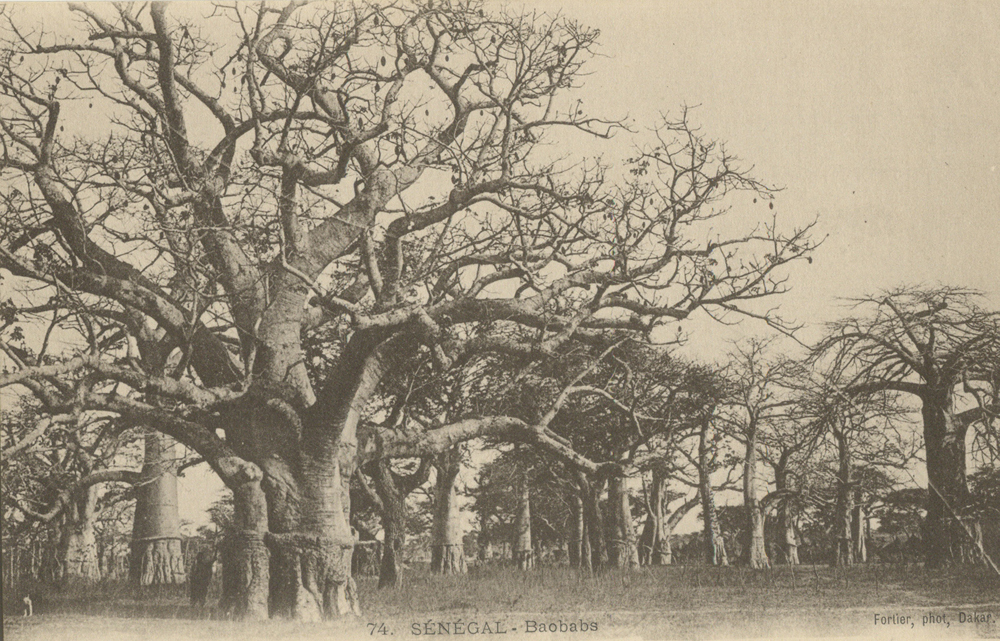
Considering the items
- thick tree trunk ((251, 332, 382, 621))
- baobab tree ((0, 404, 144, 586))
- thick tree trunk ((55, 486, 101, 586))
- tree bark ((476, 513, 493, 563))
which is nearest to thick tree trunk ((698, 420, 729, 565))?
thick tree trunk ((251, 332, 382, 621))

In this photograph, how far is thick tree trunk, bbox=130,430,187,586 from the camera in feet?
44.3

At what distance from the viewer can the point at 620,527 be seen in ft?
58.7

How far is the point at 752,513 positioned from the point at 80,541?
13.5 metres

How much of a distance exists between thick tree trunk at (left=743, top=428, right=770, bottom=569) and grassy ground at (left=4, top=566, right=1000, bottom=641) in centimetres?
669

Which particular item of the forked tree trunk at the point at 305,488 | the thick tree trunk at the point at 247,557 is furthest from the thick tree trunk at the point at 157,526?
the forked tree trunk at the point at 305,488

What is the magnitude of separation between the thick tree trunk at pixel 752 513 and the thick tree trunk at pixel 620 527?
2.83 m

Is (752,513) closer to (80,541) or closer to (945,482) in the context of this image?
(945,482)

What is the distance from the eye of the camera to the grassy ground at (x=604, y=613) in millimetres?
8812

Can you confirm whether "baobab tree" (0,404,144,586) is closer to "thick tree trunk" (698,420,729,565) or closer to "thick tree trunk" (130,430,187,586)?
"thick tree trunk" (130,430,187,586)

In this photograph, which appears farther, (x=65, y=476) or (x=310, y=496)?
(x=65, y=476)

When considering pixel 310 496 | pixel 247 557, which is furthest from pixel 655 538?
pixel 247 557

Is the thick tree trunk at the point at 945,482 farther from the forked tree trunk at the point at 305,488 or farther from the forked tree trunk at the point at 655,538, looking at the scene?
the forked tree trunk at the point at 655,538

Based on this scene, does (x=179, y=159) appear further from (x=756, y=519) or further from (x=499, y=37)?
(x=756, y=519)

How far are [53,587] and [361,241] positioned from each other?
21.2 feet
